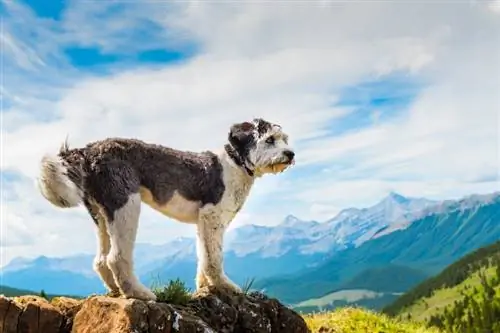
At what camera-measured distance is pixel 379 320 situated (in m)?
16.0

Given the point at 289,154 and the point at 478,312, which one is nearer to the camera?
the point at 289,154

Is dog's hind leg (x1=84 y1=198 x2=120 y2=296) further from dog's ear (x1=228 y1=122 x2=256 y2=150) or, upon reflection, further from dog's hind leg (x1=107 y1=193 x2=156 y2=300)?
dog's ear (x1=228 y1=122 x2=256 y2=150)

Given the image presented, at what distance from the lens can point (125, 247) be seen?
9.51 metres

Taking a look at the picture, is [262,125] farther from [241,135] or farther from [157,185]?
[157,185]

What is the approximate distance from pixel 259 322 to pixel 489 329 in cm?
14941

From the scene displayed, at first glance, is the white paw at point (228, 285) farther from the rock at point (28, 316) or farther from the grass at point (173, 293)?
the rock at point (28, 316)

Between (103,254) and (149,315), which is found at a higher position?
(103,254)

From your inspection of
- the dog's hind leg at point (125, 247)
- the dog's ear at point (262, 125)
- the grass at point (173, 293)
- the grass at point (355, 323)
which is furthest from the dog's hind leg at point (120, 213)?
the grass at point (355, 323)

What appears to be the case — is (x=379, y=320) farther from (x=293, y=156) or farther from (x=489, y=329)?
(x=489, y=329)

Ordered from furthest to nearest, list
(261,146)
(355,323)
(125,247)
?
(355,323), (261,146), (125,247)

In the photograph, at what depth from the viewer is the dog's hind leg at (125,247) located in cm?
951

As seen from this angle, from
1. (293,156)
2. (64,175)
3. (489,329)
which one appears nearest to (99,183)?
(64,175)

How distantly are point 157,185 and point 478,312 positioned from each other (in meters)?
167

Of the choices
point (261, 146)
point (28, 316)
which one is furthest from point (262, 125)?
point (28, 316)
